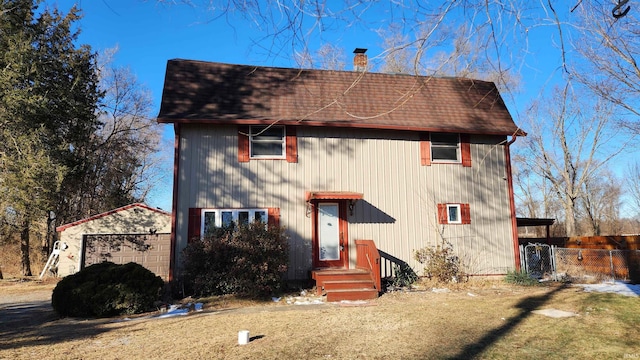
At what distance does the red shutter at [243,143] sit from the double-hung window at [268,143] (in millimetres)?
140

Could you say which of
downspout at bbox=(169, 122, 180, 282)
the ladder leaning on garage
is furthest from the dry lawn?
the ladder leaning on garage

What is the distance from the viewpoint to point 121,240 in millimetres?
14453

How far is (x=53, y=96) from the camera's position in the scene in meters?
16.1

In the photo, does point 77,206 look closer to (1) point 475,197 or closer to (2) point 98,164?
(2) point 98,164

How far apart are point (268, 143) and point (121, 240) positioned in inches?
284

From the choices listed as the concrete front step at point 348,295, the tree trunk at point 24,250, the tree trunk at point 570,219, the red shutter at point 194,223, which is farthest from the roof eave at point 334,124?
the tree trunk at point 570,219

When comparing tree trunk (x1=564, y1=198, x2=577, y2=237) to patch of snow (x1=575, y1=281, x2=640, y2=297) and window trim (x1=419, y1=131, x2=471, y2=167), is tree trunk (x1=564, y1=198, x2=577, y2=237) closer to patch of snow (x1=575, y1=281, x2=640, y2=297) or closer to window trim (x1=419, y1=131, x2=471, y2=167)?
patch of snow (x1=575, y1=281, x2=640, y2=297)

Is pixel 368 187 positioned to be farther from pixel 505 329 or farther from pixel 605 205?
pixel 605 205

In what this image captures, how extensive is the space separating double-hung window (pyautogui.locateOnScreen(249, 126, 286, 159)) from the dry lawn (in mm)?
4128

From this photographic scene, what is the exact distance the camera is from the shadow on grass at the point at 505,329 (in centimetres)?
514

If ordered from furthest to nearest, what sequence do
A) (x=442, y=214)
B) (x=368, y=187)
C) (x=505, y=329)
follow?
1. (x=442, y=214)
2. (x=368, y=187)
3. (x=505, y=329)

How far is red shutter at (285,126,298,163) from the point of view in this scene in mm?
11336

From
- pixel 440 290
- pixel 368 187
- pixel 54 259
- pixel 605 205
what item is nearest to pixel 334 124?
pixel 368 187

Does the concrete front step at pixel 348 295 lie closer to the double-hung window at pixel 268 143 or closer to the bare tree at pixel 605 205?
the double-hung window at pixel 268 143
